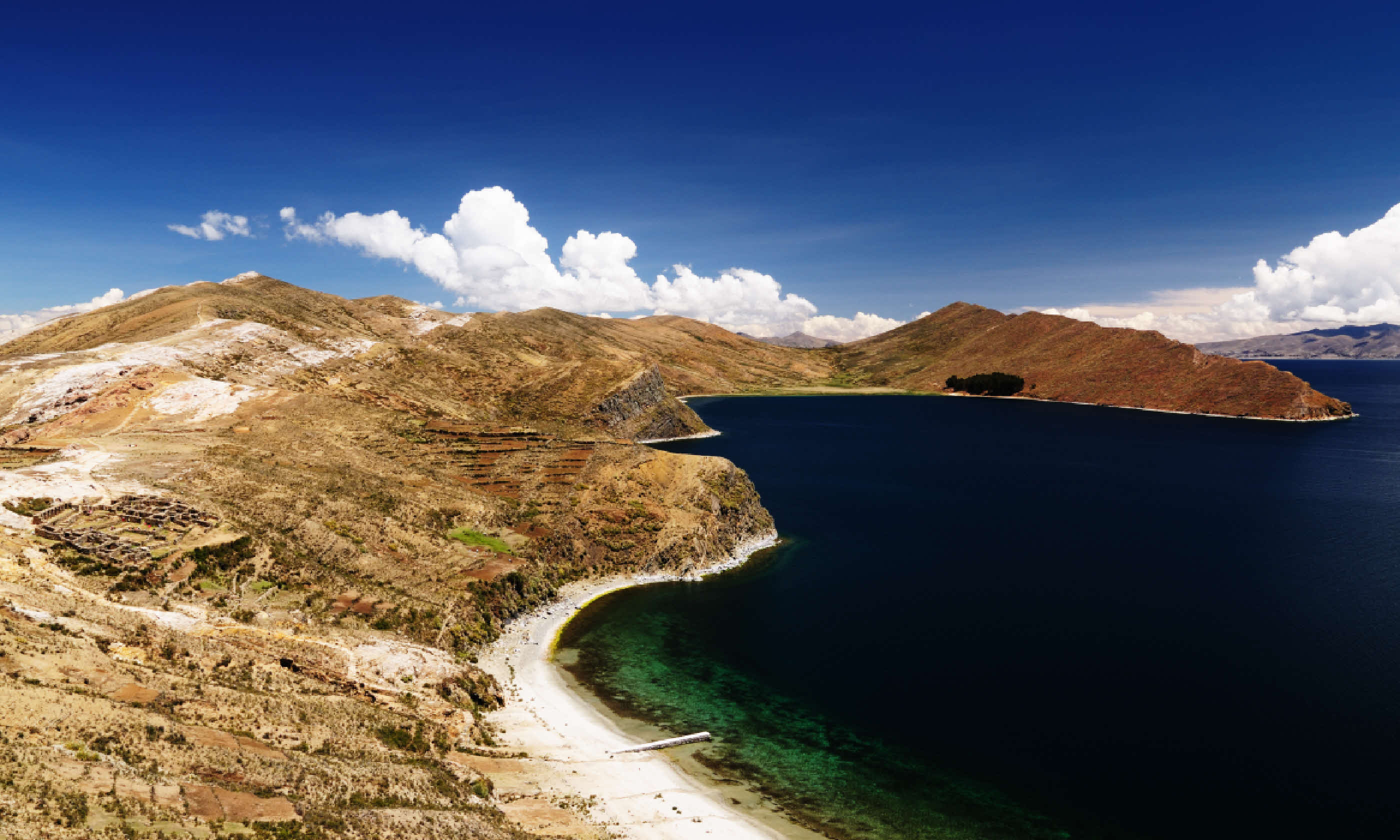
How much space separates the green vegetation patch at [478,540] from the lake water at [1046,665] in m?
13.4

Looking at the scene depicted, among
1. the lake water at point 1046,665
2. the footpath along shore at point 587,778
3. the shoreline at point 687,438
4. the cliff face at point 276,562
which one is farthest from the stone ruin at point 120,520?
the shoreline at point 687,438

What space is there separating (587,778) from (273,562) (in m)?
31.6

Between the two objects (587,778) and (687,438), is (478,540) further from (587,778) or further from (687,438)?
(687,438)

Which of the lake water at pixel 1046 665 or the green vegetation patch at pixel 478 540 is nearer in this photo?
the lake water at pixel 1046 665

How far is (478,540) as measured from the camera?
7075cm

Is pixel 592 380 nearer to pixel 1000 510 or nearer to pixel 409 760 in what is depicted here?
pixel 1000 510

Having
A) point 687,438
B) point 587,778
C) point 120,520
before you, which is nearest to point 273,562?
point 120,520

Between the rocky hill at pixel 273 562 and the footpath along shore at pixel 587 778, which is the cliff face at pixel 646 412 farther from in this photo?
the footpath along shore at pixel 587 778

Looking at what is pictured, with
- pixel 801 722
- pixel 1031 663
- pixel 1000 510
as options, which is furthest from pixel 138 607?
pixel 1000 510

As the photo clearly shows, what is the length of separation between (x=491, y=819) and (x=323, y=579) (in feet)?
99.0

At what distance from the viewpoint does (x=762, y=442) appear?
176 metres

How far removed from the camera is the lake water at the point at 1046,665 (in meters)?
38.5

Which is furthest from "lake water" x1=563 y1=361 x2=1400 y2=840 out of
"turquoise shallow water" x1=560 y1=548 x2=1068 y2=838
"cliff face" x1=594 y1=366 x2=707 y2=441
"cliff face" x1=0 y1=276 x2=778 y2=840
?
"cliff face" x1=594 y1=366 x2=707 y2=441

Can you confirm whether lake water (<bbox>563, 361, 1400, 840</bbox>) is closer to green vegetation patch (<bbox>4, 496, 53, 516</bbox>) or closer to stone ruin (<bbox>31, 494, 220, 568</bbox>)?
stone ruin (<bbox>31, 494, 220, 568</bbox>)
